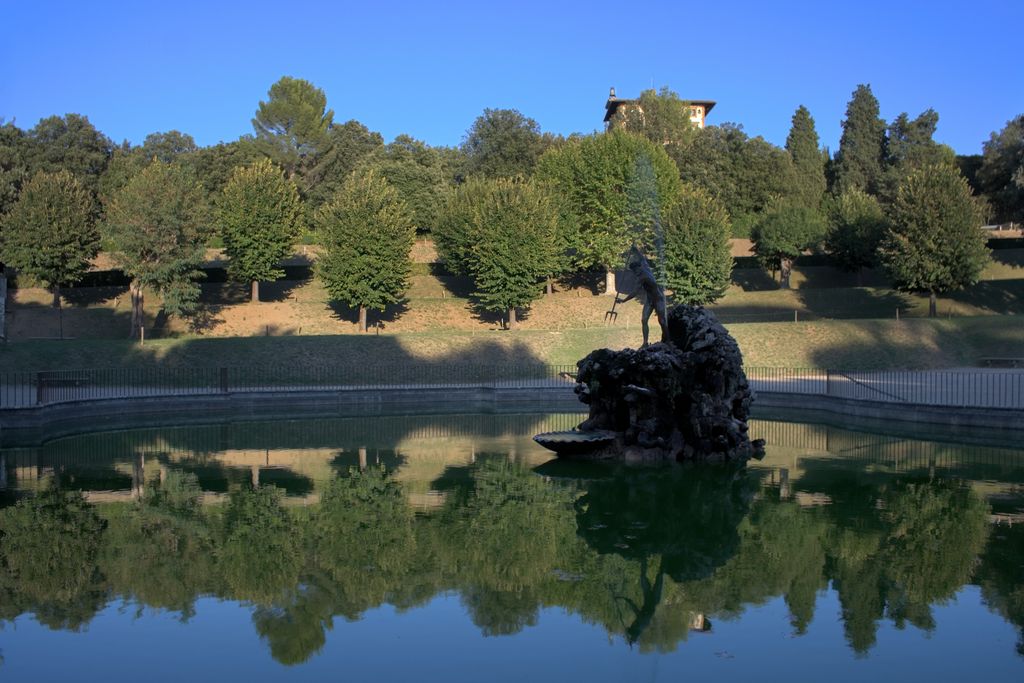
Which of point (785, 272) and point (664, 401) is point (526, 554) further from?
point (785, 272)

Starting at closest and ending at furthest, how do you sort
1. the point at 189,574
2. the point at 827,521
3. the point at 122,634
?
1. the point at 122,634
2. the point at 189,574
3. the point at 827,521

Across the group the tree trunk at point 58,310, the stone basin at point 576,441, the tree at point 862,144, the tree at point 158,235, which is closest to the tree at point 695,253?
the tree at point 158,235

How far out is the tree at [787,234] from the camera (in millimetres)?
69500

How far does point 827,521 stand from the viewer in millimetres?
15758

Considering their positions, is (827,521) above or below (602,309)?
below

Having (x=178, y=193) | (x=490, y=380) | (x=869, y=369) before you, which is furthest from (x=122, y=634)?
(x=178, y=193)

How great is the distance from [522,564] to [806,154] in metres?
90.8

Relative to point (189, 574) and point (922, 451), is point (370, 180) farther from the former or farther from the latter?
point (189, 574)

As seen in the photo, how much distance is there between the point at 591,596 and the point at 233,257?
5268 cm

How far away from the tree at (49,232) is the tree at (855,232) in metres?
50.2

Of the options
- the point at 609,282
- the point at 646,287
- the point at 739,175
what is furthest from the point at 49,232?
the point at 739,175

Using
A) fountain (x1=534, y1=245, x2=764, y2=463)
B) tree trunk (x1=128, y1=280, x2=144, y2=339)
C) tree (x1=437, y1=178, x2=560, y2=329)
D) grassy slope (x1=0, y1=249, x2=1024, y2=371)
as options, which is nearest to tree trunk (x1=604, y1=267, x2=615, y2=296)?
grassy slope (x1=0, y1=249, x2=1024, y2=371)

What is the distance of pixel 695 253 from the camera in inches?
2218

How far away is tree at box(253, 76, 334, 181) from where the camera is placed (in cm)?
9144
